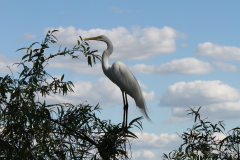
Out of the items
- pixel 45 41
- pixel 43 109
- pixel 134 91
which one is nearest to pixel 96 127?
pixel 43 109

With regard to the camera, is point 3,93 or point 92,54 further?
point 92,54

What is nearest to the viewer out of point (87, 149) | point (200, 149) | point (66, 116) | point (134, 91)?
point (87, 149)

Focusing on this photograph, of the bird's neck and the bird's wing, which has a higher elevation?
the bird's neck

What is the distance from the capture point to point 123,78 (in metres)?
6.31

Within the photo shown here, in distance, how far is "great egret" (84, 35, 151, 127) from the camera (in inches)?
246

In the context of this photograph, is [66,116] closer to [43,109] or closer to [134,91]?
[43,109]

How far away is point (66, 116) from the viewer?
348cm

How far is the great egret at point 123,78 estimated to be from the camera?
6246mm

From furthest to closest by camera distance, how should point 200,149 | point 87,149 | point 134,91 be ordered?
point 134,91
point 200,149
point 87,149

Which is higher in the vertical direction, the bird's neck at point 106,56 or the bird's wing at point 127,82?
the bird's neck at point 106,56

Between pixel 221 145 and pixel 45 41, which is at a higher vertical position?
pixel 45 41

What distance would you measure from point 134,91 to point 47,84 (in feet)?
9.76

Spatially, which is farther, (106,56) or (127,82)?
(127,82)

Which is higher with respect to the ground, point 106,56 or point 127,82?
point 106,56
